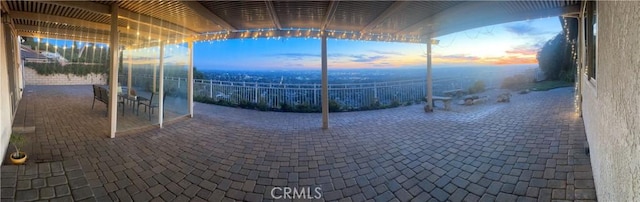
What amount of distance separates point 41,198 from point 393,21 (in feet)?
17.6

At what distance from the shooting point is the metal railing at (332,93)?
812 cm

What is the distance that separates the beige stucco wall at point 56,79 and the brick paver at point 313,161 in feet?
36.5

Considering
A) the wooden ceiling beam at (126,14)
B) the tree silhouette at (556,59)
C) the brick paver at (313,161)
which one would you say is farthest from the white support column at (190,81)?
the tree silhouette at (556,59)

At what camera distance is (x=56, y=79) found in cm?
1459

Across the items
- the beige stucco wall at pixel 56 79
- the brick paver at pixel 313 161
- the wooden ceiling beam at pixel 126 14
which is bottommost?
the brick paver at pixel 313 161

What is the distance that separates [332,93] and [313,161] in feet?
16.5

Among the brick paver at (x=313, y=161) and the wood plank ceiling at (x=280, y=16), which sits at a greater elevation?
the wood plank ceiling at (x=280, y=16)

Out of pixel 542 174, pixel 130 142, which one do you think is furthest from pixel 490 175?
pixel 130 142

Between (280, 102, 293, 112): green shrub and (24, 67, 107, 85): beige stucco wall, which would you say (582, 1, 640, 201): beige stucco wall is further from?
(24, 67, 107, 85): beige stucco wall

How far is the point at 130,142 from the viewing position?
412cm

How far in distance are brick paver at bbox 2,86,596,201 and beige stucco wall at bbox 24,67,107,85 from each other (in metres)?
11.1

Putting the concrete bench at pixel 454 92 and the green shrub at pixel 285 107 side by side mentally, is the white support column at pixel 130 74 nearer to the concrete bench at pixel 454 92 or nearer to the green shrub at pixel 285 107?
the green shrub at pixel 285 107

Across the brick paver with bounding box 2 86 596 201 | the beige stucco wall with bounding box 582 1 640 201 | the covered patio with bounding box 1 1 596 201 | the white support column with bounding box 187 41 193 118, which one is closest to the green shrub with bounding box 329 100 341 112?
the covered patio with bounding box 1 1 596 201

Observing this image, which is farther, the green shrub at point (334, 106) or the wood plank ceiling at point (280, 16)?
the green shrub at point (334, 106)
